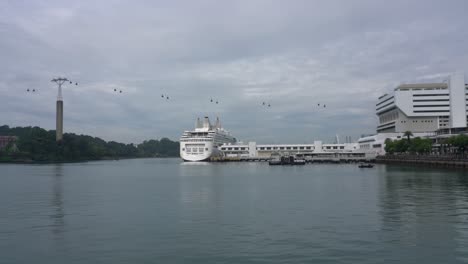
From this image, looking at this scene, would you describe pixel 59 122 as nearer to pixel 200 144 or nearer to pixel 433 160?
pixel 200 144

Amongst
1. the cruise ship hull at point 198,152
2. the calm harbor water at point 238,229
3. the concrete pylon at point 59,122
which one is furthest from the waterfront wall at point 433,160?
the concrete pylon at point 59,122

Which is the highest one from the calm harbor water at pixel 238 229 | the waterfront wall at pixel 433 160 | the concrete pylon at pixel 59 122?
the concrete pylon at pixel 59 122

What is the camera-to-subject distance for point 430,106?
13325 centimetres

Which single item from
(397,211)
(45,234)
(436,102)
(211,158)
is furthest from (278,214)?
(436,102)

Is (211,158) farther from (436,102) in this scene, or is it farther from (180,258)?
(180,258)

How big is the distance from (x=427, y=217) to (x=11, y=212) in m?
23.1

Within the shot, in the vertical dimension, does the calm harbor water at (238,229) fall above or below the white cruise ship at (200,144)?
below

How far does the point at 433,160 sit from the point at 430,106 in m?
Result: 57.6

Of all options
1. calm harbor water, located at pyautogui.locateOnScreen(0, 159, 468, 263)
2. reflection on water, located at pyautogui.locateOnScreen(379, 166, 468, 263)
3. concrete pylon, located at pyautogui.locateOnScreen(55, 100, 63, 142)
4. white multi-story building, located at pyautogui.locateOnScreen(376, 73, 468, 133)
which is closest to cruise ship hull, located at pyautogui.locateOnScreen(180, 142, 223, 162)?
concrete pylon, located at pyautogui.locateOnScreen(55, 100, 63, 142)

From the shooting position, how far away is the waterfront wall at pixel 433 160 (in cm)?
7024

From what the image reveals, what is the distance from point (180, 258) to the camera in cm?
1614

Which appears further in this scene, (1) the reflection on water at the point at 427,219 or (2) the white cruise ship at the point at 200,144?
(2) the white cruise ship at the point at 200,144

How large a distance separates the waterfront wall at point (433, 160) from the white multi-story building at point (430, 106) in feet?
87.8

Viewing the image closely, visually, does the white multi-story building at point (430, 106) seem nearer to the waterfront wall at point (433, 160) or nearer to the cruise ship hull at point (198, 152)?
the waterfront wall at point (433, 160)
